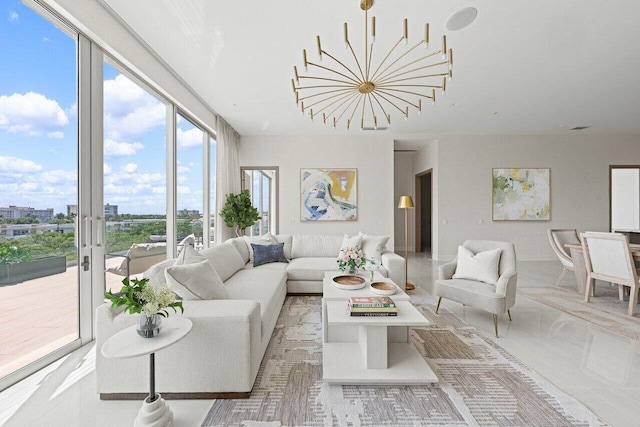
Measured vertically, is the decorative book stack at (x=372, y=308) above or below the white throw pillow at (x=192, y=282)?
below

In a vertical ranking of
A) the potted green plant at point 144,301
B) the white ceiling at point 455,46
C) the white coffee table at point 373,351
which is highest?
the white ceiling at point 455,46

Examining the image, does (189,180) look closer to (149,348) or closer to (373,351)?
(149,348)

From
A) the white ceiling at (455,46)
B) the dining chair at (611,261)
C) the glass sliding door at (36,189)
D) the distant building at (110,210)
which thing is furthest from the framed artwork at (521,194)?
the glass sliding door at (36,189)

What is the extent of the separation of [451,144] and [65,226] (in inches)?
275

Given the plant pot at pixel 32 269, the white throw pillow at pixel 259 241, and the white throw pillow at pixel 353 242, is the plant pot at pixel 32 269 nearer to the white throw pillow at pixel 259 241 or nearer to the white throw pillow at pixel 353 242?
the white throw pillow at pixel 259 241

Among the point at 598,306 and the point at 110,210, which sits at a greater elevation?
the point at 110,210

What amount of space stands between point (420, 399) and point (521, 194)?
6481 mm

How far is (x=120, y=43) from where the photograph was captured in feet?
8.71

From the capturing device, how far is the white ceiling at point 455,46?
7.98ft

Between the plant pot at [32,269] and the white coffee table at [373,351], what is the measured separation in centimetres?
228

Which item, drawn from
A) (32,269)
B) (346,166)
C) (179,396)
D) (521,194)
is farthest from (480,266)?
(521,194)

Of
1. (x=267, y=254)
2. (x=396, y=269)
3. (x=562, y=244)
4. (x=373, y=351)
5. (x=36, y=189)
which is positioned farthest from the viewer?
(x=562, y=244)

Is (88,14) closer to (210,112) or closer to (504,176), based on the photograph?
(210,112)

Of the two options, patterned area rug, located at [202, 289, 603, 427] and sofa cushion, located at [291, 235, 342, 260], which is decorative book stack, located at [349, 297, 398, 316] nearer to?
patterned area rug, located at [202, 289, 603, 427]
